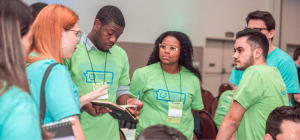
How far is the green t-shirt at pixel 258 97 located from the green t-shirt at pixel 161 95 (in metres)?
0.63

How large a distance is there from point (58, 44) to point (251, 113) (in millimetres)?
1364

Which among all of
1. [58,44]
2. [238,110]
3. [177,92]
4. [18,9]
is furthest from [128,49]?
[18,9]

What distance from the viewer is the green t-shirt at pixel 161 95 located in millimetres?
2271

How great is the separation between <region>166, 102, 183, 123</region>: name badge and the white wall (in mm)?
3772

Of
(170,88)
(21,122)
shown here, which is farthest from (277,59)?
(21,122)

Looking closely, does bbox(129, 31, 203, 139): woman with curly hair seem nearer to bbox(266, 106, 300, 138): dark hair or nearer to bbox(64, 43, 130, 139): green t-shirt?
bbox(64, 43, 130, 139): green t-shirt

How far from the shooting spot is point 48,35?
1.16m

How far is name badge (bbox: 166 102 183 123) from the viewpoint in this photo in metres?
2.24

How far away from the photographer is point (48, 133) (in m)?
0.93

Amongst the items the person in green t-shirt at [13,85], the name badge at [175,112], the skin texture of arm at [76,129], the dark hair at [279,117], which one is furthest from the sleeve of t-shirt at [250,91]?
the person in green t-shirt at [13,85]

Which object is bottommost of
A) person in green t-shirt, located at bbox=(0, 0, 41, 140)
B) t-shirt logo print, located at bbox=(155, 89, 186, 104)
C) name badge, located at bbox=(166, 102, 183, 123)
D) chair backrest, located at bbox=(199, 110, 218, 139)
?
chair backrest, located at bbox=(199, 110, 218, 139)

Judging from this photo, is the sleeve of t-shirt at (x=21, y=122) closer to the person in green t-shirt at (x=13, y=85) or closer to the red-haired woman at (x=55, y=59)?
the person in green t-shirt at (x=13, y=85)

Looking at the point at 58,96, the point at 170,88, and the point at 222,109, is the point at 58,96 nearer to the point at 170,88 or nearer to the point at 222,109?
the point at 170,88

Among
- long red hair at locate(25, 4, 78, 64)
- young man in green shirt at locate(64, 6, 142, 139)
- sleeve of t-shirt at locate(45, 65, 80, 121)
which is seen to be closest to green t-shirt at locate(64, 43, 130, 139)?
young man in green shirt at locate(64, 6, 142, 139)
